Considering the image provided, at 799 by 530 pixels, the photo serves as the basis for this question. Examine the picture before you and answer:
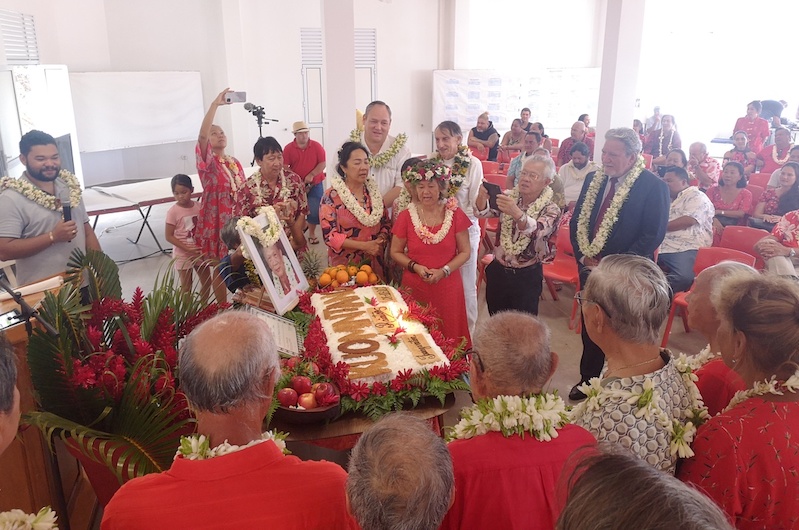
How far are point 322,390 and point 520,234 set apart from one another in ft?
6.69

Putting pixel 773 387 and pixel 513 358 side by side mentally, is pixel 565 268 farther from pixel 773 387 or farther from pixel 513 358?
pixel 513 358

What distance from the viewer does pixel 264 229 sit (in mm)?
3426

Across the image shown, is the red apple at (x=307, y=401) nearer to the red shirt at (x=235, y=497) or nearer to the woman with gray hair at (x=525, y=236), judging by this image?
the red shirt at (x=235, y=497)

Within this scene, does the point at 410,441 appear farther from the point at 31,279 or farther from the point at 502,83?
the point at 502,83

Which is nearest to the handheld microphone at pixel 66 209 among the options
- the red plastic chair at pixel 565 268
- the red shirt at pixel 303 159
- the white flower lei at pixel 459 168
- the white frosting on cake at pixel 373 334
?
the white frosting on cake at pixel 373 334

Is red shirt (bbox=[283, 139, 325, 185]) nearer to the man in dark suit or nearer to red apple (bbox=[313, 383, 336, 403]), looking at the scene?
the man in dark suit

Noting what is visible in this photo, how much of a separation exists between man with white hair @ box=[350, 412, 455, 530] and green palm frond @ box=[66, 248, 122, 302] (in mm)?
2000

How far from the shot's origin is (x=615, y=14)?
19.3 feet

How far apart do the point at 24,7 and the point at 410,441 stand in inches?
395

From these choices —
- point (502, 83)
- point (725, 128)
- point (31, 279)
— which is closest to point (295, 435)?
point (31, 279)

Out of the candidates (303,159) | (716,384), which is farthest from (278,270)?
(303,159)

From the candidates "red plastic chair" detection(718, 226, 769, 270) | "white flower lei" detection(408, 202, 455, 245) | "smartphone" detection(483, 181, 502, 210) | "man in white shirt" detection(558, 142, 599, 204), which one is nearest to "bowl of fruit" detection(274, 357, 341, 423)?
"white flower lei" detection(408, 202, 455, 245)

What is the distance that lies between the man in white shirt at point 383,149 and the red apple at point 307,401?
88.8 inches

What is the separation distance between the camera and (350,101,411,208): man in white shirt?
4.57 metres
